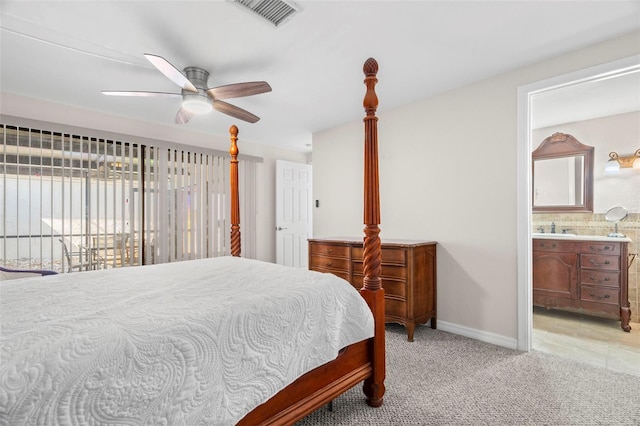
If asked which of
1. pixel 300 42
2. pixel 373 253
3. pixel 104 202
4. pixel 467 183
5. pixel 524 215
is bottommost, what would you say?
pixel 373 253

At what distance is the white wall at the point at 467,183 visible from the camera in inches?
102

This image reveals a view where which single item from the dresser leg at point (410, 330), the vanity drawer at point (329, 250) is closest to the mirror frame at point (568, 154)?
the dresser leg at point (410, 330)

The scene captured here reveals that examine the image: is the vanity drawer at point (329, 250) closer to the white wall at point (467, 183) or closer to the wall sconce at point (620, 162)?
the white wall at point (467, 183)

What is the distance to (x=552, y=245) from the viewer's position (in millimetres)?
3432

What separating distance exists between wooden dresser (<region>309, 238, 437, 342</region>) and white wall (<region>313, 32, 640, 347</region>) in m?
0.18

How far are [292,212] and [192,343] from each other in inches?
166

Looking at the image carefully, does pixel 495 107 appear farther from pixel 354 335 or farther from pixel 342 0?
pixel 354 335

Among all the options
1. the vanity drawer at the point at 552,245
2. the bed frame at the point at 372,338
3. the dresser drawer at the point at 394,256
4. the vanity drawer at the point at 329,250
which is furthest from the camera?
the vanity drawer at the point at 552,245

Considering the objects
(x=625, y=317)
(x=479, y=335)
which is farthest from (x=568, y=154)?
(x=479, y=335)

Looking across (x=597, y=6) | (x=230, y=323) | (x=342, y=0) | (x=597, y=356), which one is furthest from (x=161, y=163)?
(x=597, y=356)

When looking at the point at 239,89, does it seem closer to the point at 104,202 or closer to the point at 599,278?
the point at 104,202

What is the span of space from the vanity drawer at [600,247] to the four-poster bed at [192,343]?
285 centimetres

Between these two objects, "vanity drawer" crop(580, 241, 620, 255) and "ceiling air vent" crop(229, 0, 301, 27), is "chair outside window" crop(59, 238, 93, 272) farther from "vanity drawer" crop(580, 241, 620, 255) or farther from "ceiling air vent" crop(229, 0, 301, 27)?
"vanity drawer" crop(580, 241, 620, 255)

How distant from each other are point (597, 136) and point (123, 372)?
4.92 m
